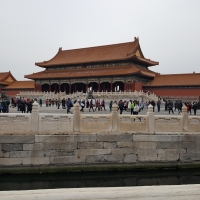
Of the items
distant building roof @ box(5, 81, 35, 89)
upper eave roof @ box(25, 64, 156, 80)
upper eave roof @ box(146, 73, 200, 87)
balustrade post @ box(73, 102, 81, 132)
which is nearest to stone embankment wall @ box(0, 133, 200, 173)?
balustrade post @ box(73, 102, 81, 132)

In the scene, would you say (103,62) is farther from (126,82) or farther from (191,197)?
(191,197)

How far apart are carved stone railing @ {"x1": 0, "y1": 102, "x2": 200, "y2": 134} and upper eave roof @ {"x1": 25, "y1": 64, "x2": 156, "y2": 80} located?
99.1 feet

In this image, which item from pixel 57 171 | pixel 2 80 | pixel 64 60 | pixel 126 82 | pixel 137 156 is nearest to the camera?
pixel 57 171

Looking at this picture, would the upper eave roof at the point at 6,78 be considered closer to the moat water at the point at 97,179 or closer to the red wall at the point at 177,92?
the red wall at the point at 177,92

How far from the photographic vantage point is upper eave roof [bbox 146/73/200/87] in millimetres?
39134

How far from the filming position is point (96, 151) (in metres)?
10.2

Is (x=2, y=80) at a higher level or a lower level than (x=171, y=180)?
higher

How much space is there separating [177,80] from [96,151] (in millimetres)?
33524

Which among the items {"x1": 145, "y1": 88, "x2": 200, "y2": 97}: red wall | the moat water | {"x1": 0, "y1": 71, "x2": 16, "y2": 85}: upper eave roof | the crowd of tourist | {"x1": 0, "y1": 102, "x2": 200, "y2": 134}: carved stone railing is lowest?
the moat water

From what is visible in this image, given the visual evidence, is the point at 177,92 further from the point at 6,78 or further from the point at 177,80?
the point at 6,78

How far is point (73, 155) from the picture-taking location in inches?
396

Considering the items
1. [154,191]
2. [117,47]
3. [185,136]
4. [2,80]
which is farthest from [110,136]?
[2,80]

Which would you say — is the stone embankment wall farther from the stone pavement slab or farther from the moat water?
the stone pavement slab

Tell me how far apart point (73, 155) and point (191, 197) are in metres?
7.12
